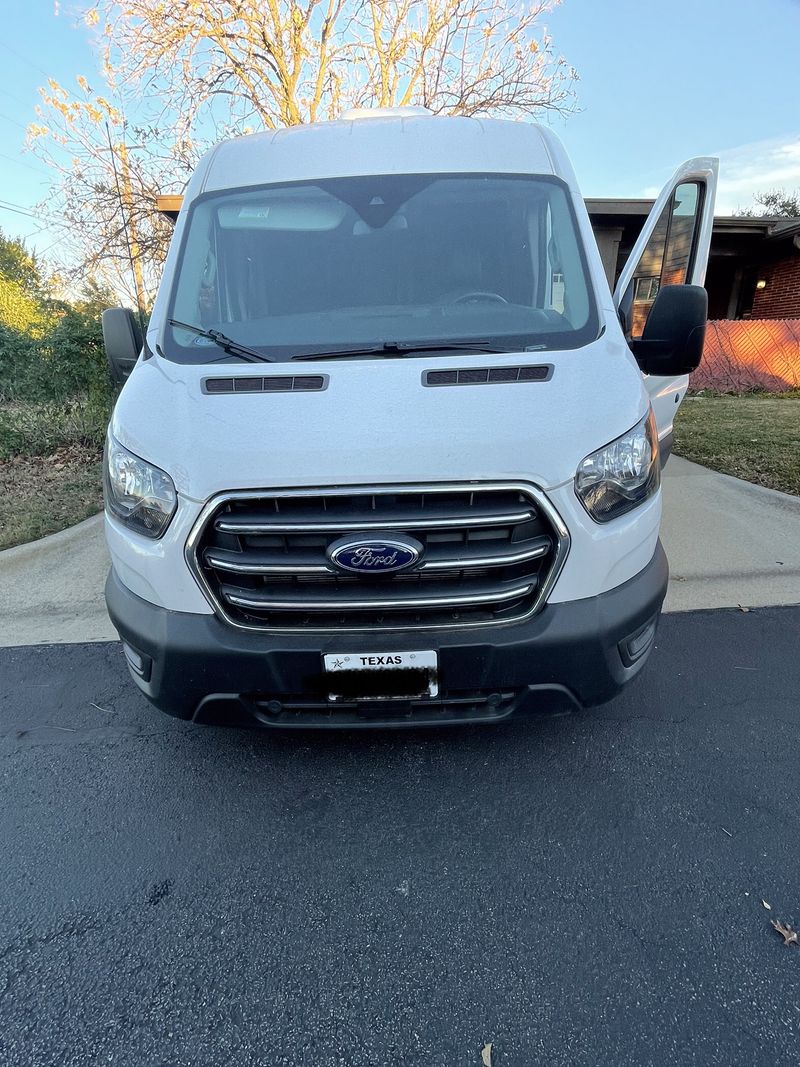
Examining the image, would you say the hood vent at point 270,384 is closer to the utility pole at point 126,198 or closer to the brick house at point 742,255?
the utility pole at point 126,198

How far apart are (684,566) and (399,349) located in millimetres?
3022

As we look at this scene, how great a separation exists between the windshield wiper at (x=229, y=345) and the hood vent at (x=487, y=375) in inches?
24.5

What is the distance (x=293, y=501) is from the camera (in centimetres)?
198

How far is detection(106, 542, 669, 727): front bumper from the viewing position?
79.7 inches

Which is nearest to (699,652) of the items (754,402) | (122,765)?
(122,765)

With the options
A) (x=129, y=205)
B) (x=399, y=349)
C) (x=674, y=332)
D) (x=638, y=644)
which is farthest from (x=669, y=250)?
(x=129, y=205)

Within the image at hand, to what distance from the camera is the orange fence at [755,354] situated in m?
14.8

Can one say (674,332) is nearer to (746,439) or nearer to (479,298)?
(479,298)

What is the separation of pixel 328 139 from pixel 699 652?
3184mm

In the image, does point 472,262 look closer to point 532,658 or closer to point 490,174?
point 490,174

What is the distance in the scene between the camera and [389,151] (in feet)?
9.87

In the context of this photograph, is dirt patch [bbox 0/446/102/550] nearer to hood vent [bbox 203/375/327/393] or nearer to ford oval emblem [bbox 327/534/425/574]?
hood vent [bbox 203/375/327/393]

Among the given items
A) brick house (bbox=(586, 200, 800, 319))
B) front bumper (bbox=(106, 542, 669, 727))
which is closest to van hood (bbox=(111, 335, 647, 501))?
front bumper (bbox=(106, 542, 669, 727))

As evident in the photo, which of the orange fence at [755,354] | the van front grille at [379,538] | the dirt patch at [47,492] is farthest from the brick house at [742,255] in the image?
the van front grille at [379,538]
